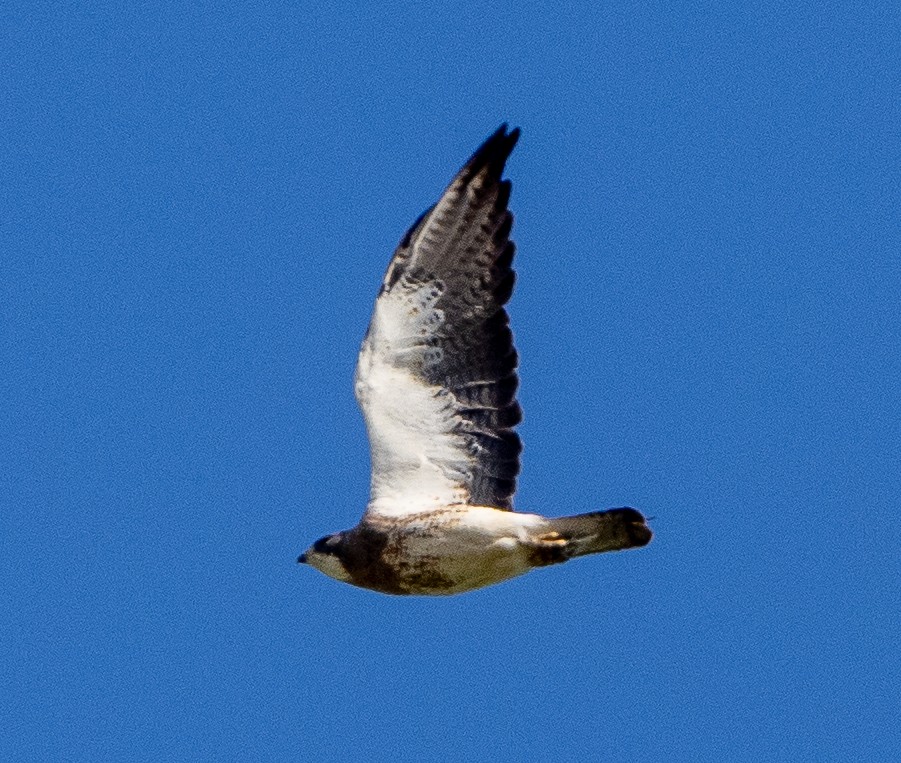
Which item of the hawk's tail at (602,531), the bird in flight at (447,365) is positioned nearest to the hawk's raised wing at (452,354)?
the bird in flight at (447,365)

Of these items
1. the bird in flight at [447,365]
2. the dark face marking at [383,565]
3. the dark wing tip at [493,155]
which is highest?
the dark wing tip at [493,155]

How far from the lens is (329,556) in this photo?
Result: 1044 cm

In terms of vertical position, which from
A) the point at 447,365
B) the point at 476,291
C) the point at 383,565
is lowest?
the point at 383,565

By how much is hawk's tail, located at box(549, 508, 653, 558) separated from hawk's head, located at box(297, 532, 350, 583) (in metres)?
1.38

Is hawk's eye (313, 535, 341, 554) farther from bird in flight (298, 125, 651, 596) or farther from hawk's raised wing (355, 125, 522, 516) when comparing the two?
hawk's raised wing (355, 125, 522, 516)

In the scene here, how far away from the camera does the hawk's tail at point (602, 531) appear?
9.61m

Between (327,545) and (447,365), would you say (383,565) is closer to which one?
(327,545)

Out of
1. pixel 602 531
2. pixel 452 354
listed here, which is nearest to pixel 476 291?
pixel 452 354

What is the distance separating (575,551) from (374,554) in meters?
1.18

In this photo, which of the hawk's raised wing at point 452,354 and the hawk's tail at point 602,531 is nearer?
the hawk's tail at point 602,531

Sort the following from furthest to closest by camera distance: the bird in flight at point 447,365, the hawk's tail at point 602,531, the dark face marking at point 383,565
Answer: the bird in flight at point 447,365, the dark face marking at point 383,565, the hawk's tail at point 602,531

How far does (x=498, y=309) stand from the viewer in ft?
33.9

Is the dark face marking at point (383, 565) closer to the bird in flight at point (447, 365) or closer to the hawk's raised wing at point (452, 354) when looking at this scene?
the bird in flight at point (447, 365)

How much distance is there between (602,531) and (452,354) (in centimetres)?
147
